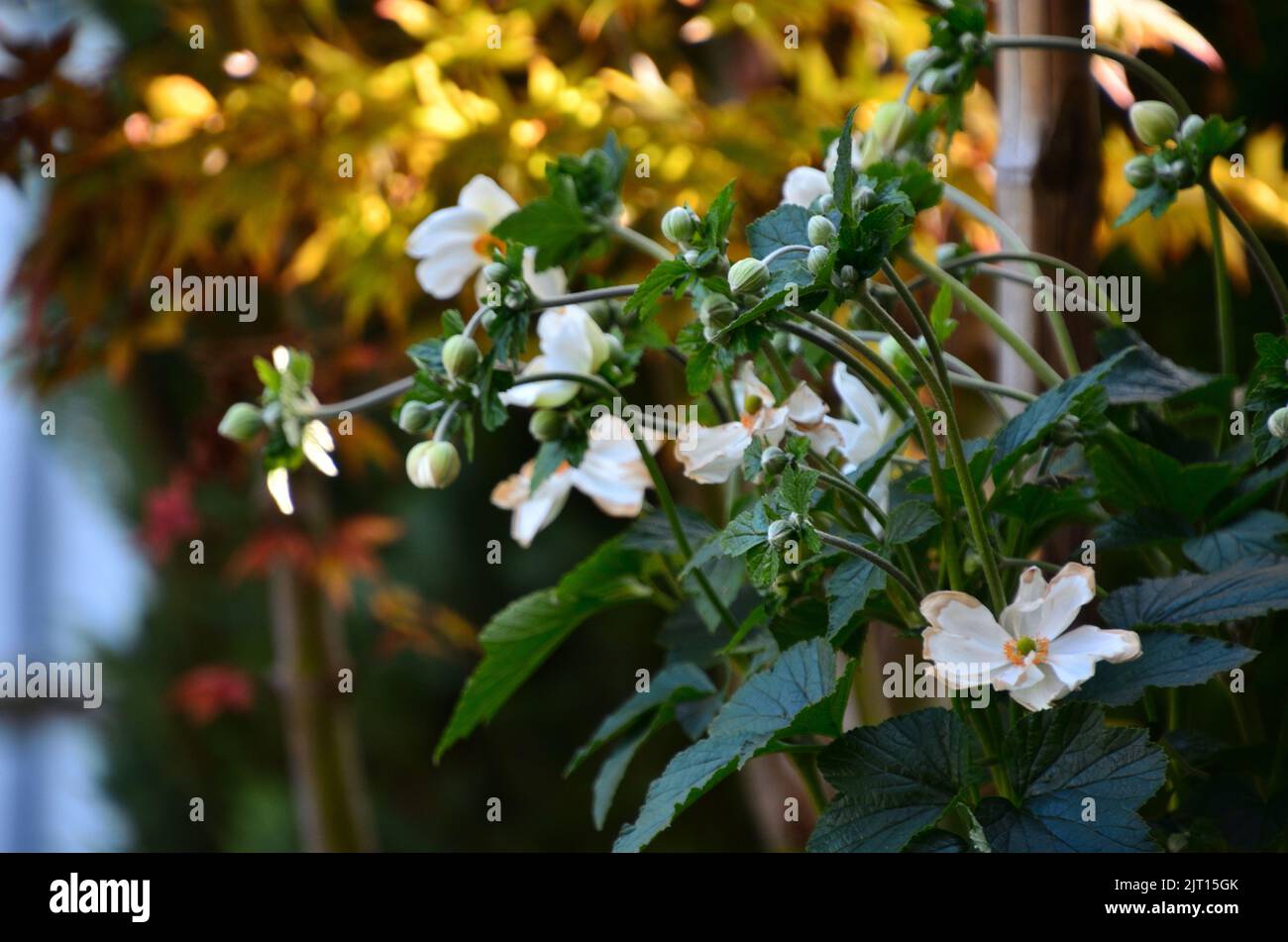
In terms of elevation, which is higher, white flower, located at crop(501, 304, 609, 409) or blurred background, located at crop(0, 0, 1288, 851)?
blurred background, located at crop(0, 0, 1288, 851)

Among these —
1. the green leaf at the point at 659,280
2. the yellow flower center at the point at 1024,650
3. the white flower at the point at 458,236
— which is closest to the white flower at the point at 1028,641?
the yellow flower center at the point at 1024,650

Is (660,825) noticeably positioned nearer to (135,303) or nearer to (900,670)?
(900,670)

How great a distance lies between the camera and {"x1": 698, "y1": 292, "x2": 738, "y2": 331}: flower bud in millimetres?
294

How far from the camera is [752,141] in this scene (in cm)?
85

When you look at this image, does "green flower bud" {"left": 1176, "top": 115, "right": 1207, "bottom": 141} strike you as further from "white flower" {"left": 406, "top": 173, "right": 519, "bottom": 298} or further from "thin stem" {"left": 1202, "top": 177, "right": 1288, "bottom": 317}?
"white flower" {"left": 406, "top": 173, "right": 519, "bottom": 298}

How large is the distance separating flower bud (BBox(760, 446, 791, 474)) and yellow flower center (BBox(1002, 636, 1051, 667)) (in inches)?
2.7

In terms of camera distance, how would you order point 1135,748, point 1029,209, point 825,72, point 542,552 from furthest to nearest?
point 542,552 < point 825,72 < point 1029,209 < point 1135,748

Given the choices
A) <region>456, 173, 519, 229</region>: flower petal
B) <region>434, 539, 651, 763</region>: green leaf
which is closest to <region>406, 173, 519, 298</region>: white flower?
<region>456, 173, 519, 229</region>: flower petal

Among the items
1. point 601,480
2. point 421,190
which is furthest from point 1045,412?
point 421,190

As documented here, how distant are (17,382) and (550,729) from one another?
0.97m

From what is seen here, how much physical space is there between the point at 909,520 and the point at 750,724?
67 mm
